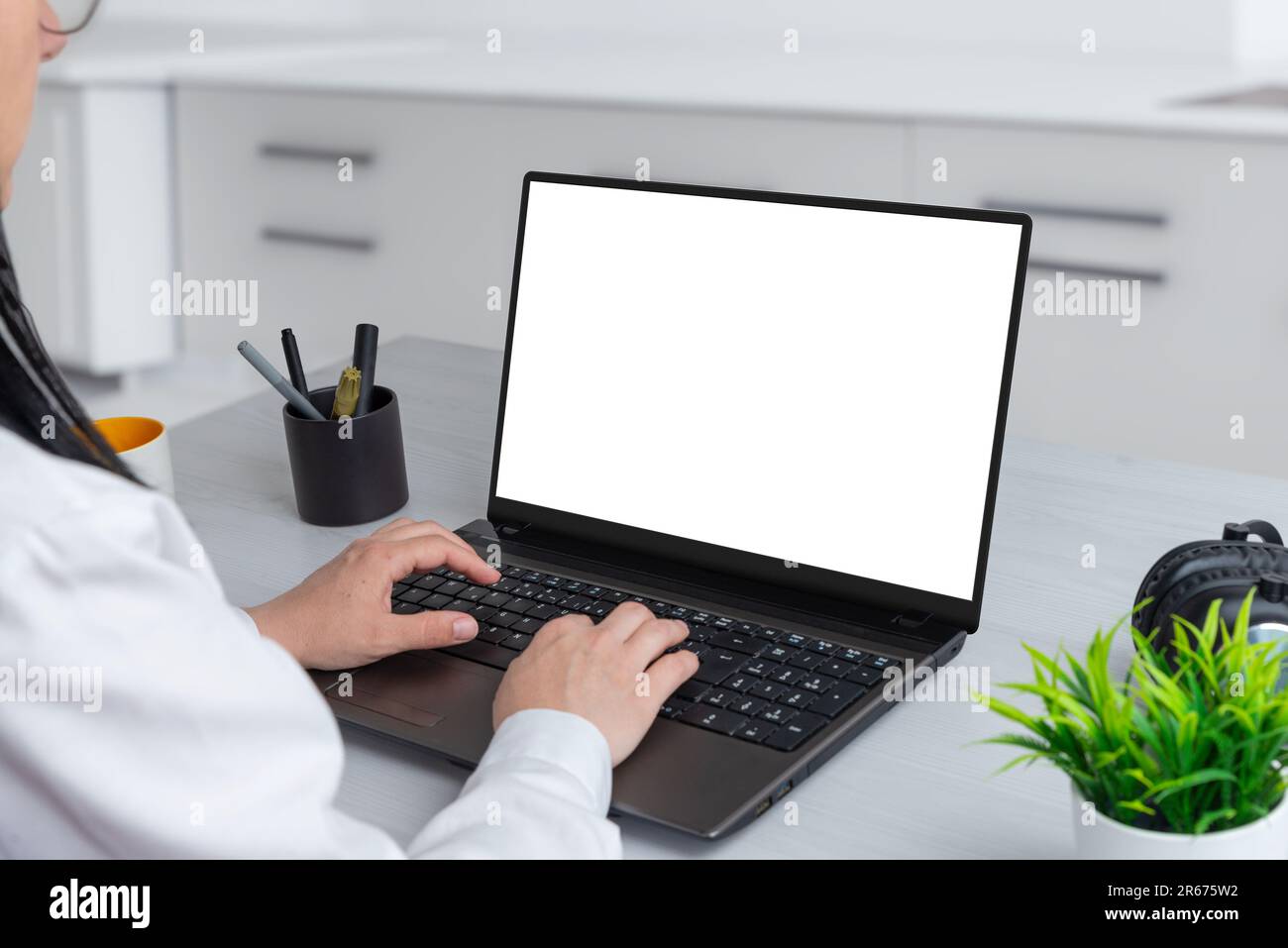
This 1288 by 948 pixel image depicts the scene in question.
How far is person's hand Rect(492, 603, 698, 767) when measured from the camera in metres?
0.76

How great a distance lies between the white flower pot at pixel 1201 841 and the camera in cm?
58

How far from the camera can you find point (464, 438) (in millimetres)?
1308

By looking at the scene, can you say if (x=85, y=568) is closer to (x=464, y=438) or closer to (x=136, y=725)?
(x=136, y=725)

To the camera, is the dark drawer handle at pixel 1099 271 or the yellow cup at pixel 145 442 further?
the dark drawer handle at pixel 1099 271

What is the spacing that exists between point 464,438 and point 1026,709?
655mm

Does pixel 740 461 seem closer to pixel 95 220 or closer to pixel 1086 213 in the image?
pixel 1086 213

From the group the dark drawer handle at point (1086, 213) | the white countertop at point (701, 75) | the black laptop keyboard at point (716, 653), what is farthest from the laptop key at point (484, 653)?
the white countertop at point (701, 75)

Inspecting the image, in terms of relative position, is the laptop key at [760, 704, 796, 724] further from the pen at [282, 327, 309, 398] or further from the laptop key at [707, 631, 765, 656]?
the pen at [282, 327, 309, 398]

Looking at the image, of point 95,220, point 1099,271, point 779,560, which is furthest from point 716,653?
point 95,220

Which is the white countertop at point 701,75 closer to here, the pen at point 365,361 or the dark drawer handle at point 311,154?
the dark drawer handle at point 311,154

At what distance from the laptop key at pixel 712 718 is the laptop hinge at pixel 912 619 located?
165 mm

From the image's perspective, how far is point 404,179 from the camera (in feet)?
9.78

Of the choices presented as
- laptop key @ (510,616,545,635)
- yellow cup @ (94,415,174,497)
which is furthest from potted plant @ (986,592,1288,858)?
yellow cup @ (94,415,174,497)
